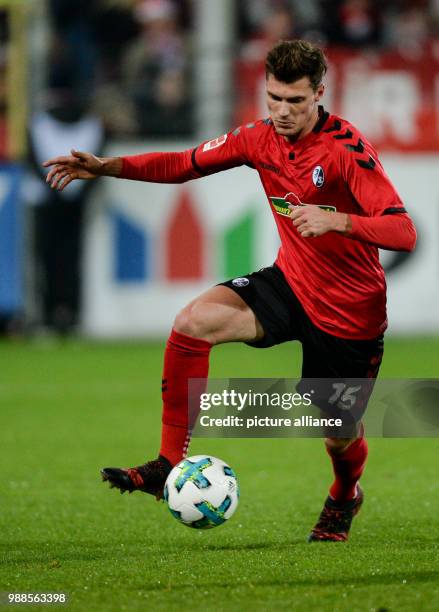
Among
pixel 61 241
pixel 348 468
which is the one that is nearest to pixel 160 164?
pixel 348 468

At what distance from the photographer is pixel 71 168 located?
5.62 meters

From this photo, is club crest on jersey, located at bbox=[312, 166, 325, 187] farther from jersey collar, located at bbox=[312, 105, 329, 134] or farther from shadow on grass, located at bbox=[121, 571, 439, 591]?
shadow on grass, located at bbox=[121, 571, 439, 591]

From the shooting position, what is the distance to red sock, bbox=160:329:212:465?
5352 millimetres

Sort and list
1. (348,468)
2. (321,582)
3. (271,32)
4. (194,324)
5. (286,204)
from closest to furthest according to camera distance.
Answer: (321,582) → (194,324) → (286,204) → (348,468) → (271,32)

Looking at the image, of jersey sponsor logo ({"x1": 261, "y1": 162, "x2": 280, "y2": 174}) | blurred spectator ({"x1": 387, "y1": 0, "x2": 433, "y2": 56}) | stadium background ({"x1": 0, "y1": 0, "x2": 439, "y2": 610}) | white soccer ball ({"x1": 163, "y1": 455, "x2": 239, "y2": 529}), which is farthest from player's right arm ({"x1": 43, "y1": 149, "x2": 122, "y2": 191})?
blurred spectator ({"x1": 387, "y1": 0, "x2": 433, "y2": 56})

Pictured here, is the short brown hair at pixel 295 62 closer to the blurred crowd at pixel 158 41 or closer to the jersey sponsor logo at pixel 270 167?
the jersey sponsor logo at pixel 270 167

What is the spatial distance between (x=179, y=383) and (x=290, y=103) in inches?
49.2

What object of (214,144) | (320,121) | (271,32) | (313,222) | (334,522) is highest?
(271,32)

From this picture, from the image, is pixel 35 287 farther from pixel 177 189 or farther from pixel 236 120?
pixel 236 120

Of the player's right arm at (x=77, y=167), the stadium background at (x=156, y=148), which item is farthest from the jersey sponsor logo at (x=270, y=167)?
the stadium background at (x=156, y=148)

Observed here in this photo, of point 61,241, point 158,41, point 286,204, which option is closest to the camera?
point 286,204

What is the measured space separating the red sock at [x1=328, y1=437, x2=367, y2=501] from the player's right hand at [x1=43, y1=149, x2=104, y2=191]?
1.64 metres

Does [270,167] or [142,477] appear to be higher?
[270,167]

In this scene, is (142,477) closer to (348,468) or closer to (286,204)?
(348,468)
